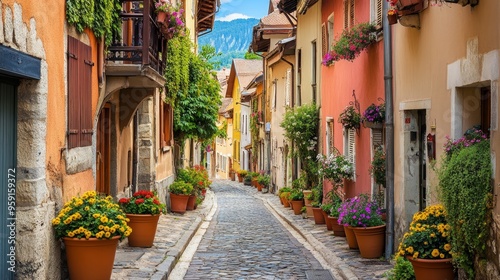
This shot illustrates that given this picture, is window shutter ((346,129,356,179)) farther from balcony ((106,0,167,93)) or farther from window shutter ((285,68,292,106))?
window shutter ((285,68,292,106))

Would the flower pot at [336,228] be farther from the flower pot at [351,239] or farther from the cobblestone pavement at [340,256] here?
the flower pot at [351,239]

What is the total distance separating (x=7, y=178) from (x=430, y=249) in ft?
14.2

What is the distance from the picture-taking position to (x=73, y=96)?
866 centimetres

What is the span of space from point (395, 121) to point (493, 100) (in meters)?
4.63

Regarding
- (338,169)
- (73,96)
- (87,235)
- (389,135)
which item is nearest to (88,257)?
(87,235)

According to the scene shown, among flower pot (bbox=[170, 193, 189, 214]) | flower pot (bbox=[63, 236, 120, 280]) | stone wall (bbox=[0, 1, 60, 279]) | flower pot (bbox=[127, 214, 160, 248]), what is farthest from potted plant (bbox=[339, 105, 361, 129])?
stone wall (bbox=[0, 1, 60, 279])

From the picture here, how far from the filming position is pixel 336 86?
16688mm

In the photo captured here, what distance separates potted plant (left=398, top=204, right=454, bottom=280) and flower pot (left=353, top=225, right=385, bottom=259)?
3080mm

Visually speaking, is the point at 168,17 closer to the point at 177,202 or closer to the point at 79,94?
the point at 79,94

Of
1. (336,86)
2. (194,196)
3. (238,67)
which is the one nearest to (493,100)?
(336,86)

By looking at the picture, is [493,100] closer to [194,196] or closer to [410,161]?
[410,161]

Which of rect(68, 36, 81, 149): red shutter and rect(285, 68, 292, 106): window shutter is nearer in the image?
rect(68, 36, 81, 149): red shutter

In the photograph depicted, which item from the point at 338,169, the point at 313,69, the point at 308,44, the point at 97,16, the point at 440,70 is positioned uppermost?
the point at 308,44

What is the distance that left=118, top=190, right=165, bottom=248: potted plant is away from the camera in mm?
11727
